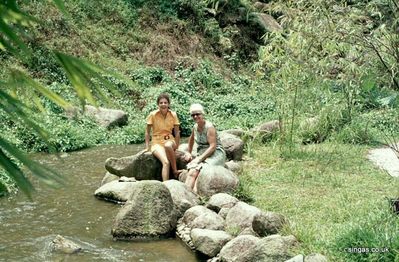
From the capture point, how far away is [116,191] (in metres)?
7.05

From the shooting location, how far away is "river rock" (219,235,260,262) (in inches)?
186

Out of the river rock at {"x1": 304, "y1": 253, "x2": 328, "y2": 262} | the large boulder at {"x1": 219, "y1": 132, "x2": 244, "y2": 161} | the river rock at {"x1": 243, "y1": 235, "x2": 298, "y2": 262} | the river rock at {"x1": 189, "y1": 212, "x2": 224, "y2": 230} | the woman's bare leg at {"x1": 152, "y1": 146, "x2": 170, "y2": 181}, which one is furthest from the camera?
the large boulder at {"x1": 219, "y1": 132, "x2": 244, "y2": 161}

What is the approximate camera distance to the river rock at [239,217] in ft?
17.6

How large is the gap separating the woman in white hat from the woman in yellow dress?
34 centimetres

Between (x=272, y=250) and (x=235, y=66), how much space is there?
1397 cm

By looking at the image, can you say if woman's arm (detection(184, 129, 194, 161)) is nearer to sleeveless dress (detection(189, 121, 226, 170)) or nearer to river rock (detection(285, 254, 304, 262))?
sleeveless dress (detection(189, 121, 226, 170))

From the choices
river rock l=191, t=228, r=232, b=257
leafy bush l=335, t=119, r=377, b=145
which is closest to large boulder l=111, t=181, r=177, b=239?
river rock l=191, t=228, r=232, b=257

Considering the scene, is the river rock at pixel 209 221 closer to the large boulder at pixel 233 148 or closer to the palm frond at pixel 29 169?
the large boulder at pixel 233 148

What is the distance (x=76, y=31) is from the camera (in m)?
15.9

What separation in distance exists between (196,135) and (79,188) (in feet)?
5.59

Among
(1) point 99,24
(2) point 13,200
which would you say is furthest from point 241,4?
(2) point 13,200

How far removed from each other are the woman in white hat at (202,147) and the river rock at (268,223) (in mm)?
1857

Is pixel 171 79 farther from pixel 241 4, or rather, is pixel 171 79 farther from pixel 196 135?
pixel 196 135

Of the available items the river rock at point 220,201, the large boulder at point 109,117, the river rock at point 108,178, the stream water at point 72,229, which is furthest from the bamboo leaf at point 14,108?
the large boulder at point 109,117
